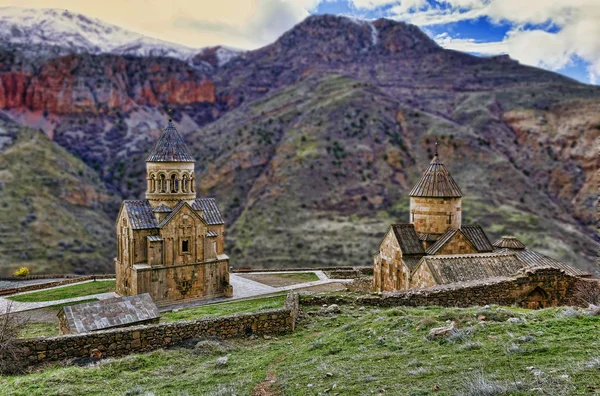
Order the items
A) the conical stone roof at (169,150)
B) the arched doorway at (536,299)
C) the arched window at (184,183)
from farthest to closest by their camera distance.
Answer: the arched window at (184,183) → the conical stone roof at (169,150) → the arched doorway at (536,299)

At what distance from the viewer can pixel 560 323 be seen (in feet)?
28.7

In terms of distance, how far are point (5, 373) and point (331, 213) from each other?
169 ft

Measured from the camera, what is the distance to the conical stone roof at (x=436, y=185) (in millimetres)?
20891

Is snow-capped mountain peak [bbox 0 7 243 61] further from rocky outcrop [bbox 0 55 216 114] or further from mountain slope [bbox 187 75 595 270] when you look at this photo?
mountain slope [bbox 187 75 595 270]

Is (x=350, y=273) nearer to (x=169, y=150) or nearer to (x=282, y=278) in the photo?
(x=282, y=278)

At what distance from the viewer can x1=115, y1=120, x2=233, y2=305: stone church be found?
2394cm

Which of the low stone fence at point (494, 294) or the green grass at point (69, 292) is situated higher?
the low stone fence at point (494, 294)

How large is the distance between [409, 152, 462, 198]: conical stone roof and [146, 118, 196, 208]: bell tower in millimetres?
12256

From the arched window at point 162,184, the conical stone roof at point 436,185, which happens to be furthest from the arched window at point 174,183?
the conical stone roof at point 436,185

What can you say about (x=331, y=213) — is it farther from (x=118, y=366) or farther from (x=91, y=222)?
(x=118, y=366)

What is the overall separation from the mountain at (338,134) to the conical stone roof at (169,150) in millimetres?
26424

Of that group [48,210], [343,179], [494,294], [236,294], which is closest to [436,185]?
[494,294]

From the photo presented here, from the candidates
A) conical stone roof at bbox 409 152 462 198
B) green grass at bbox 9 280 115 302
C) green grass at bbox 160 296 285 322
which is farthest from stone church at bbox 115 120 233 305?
conical stone roof at bbox 409 152 462 198

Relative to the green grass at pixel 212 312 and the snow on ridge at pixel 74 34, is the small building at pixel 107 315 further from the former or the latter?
the snow on ridge at pixel 74 34
